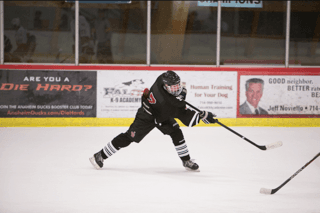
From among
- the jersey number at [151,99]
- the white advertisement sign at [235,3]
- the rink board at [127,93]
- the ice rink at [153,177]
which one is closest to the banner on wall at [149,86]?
the rink board at [127,93]

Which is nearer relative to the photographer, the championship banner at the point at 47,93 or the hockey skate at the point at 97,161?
the hockey skate at the point at 97,161

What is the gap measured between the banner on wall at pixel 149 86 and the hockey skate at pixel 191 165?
3.08m

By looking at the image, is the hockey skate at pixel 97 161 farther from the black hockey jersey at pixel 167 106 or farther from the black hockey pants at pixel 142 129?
the black hockey jersey at pixel 167 106

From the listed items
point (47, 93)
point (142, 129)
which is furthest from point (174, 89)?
point (47, 93)

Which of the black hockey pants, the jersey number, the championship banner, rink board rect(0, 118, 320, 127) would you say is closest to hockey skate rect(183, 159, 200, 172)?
the black hockey pants

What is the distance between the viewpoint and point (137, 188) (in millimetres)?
3105

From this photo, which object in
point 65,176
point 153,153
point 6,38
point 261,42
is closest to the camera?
point 65,176

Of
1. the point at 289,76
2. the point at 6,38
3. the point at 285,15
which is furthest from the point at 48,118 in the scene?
the point at 285,15

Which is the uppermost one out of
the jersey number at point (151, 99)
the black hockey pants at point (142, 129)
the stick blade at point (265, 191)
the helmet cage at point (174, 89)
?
the helmet cage at point (174, 89)

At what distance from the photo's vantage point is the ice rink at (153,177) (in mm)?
2660

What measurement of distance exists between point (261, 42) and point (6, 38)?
4858mm

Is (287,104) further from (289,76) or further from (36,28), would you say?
(36,28)

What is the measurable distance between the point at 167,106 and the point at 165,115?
95 millimetres

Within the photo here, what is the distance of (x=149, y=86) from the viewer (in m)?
6.79
